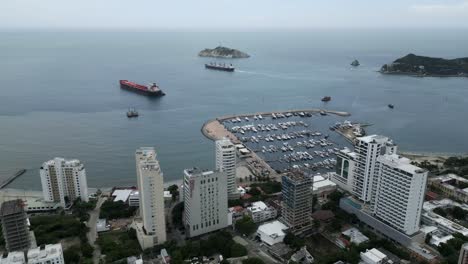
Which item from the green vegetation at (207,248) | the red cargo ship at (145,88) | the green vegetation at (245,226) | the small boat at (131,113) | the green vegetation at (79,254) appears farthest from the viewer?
the red cargo ship at (145,88)

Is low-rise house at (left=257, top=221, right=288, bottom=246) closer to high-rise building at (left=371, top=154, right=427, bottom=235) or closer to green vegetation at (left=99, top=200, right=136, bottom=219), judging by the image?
high-rise building at (left=371, top=154, right=427, bottom=235)

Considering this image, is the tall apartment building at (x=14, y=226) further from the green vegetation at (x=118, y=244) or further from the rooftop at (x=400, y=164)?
the rooftop at (x=400, y=164)

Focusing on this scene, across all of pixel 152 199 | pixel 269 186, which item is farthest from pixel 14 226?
pixel 269 186

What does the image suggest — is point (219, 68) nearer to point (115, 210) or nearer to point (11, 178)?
point (11, 178)

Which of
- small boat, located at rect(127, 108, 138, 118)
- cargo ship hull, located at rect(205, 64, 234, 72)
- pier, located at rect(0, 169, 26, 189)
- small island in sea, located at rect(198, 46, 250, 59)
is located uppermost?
small island in sea, located at rect(198, 46, 250, 59)

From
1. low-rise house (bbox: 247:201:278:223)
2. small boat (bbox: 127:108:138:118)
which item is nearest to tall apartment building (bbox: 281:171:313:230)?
low-rise house (bbox: 247:201:278:223)

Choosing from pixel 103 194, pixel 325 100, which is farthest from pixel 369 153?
pixel 325 100

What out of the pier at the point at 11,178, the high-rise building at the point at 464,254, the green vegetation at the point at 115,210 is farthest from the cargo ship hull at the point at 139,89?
the high-rise building at the point at 464,254
